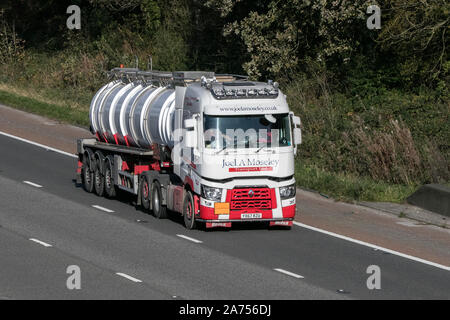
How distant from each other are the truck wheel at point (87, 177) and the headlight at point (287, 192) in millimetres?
7173

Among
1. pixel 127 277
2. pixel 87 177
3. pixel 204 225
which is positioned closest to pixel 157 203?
pixel 204 225

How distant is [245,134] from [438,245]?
15.1 feet

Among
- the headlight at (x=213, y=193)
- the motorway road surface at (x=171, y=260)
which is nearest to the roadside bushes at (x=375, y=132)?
the motorway road surface at (x=171, y=260)

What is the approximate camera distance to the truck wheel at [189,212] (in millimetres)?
22334

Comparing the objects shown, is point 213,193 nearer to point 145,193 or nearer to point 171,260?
point 171,260

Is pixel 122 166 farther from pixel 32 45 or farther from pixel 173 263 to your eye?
pixel 32 45

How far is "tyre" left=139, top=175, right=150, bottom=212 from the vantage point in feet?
80.5

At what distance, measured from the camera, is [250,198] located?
21.8 m

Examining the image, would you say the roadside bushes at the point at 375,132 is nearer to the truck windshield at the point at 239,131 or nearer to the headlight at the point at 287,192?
the headlight at the point at 287,192

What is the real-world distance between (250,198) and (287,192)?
84 cm

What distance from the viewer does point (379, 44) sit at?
37.8m

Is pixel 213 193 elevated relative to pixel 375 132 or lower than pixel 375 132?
lower

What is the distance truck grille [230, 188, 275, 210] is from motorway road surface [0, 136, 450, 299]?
64 cm
